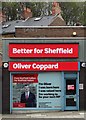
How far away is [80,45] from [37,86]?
3.33 m

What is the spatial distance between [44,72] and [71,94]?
1.98 meters

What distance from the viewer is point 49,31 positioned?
21266mm

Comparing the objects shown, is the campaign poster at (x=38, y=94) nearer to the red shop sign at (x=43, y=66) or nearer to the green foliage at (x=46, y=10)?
the red shop sign at (x=43, y=66)

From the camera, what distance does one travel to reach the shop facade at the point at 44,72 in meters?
20.2

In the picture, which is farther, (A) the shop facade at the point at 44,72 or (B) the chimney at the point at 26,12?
(B) the chimney at the point at 26,12

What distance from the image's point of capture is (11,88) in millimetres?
20422

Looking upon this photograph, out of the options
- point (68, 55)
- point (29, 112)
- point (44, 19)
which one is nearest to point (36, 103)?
point (29, 112)

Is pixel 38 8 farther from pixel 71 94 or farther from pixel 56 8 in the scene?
pixel 71 94

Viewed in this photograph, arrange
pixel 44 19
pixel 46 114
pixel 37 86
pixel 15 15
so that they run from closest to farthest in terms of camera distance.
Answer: pixel 46 114
pixel 37 86
pixel 44 19
pixel 15 15

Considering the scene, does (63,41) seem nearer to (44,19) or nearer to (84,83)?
(84,83)

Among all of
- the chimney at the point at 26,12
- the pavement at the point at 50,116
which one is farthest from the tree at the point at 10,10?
the pavement at the point at 50,116

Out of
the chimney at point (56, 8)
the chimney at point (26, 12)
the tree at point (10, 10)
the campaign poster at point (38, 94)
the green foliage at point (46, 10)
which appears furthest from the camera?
the chimney at point (56, 8)

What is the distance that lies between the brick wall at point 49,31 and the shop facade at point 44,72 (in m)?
1.06

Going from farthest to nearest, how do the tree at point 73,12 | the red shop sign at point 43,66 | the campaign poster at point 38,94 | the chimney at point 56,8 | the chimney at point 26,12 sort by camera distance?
the chimney at point 56,8 → the tree at point 73,12 → the chimney at point 26,12 → the campaign poster at point 38,94 → the red shop sign at point 43,66
